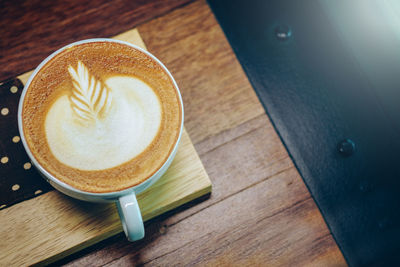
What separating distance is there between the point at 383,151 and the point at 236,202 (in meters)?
0.27

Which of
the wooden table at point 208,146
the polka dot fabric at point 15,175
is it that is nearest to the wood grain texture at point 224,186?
the wooden table at point 208,146

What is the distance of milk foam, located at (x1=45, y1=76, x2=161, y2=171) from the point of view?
406 millimetres

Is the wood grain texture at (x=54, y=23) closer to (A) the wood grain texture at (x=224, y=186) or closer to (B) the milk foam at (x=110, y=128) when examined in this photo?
(A) the wood grain texture at (x=224, y=186)

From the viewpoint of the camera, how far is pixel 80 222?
0.48m

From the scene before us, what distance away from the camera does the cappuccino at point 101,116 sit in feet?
1.32

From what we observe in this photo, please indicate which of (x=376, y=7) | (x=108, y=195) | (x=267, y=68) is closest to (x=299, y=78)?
(x=267, y=68)

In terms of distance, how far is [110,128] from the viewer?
16.6 inches

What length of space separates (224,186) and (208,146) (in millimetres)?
70

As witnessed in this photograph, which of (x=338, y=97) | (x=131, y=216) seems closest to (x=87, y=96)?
(x=131, y=216)

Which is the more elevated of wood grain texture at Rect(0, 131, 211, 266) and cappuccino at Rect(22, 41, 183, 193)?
cappuccino at Rect(22, 41, 183, 193)

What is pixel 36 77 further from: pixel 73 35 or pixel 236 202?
pixel 236 202

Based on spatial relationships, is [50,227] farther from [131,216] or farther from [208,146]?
[208,146]

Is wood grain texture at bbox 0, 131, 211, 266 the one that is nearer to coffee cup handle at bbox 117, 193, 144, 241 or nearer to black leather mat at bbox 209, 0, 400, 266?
coffee cup handle at bbox 117, 193, 144, 241

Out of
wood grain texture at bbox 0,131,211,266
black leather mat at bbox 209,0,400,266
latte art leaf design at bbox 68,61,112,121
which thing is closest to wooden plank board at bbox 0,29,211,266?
wood grain texture at bbox 0,131,211,266
